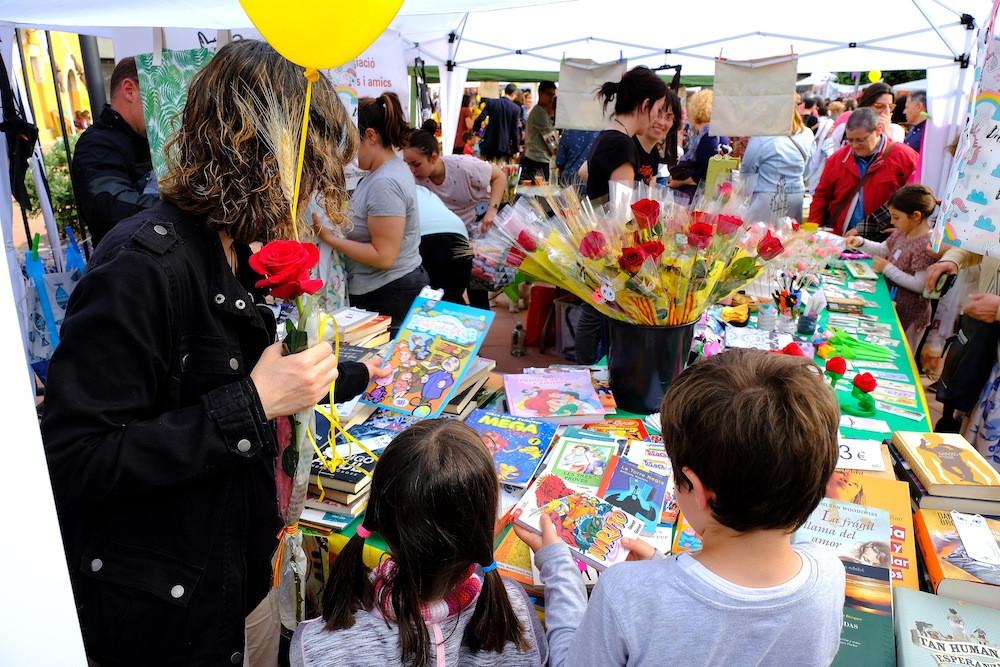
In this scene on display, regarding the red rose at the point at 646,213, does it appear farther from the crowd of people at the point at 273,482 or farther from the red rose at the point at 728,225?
the crowd of people at the point at 273,482

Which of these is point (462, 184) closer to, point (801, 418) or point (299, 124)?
point (299, 124)

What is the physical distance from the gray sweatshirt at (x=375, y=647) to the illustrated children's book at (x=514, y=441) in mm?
543

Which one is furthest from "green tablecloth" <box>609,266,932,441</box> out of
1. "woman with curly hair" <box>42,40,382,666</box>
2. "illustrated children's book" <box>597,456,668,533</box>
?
"woman with curly hair" <box>42,40,382,666</box>

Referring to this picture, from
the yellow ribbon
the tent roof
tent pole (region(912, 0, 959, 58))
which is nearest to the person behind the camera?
the yellow ribbon

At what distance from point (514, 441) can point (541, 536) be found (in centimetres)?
48

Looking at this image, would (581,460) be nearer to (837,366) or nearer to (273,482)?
(273,482)

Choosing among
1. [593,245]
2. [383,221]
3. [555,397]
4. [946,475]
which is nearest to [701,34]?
[383,221]

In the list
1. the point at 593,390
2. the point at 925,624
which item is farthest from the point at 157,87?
the point at 925,624

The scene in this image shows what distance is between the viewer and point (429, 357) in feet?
7.15

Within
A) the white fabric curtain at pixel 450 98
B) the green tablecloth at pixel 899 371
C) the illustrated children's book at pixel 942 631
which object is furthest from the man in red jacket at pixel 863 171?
the illustrated children's book at pixel 942 631

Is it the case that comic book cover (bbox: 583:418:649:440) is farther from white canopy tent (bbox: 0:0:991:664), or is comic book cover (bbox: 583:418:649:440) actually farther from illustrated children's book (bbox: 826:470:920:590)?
white canopy tent (bbox: 0:0:991:664)

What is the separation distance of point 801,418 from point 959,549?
0.90m

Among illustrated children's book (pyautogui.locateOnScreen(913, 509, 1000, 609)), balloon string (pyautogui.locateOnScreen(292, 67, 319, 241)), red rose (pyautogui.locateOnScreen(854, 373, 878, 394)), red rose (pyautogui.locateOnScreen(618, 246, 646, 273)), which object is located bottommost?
illustrated children's book (pyautogui.locateOnScreen(913, 509, 1000, 609))

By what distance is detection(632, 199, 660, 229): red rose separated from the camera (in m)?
2.03
